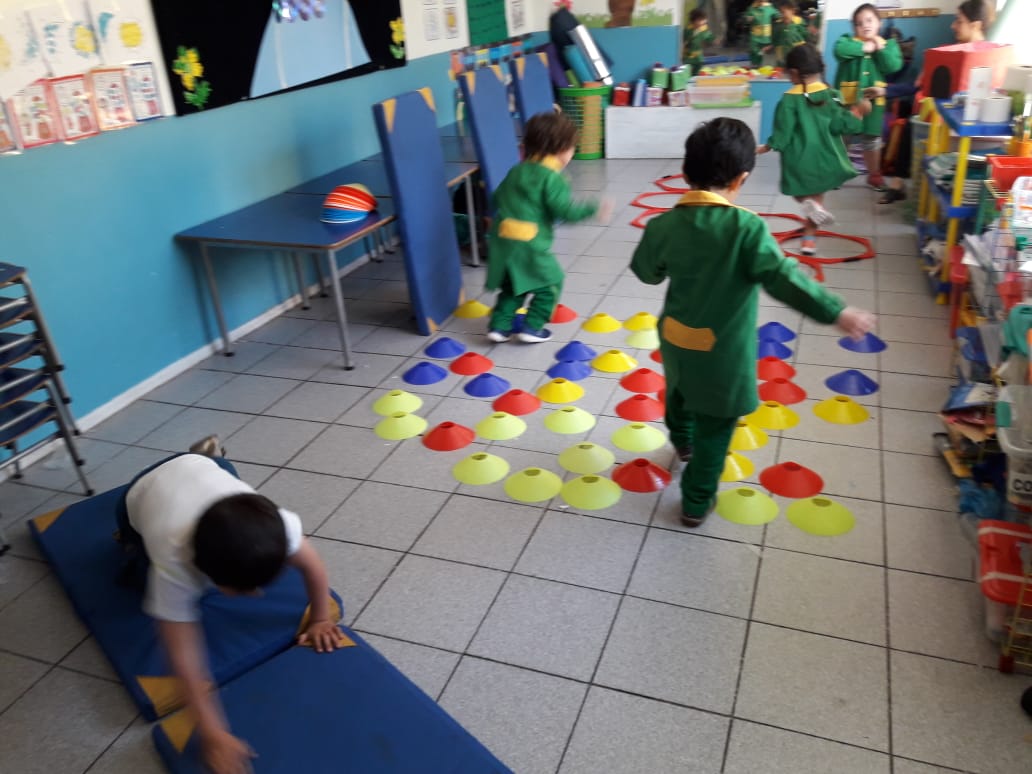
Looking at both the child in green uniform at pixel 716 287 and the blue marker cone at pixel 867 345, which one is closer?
the child in green uniform at pixel 716 287

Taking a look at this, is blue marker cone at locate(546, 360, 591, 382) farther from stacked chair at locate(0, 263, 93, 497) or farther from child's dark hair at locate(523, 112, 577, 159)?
stacked chair at locate(0, 263, 93, 497)

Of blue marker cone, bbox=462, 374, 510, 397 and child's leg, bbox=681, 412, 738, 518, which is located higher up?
child's leg, bbox=681, 412, 738, 518

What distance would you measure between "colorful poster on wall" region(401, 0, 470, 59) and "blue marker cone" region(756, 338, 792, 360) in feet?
10.8

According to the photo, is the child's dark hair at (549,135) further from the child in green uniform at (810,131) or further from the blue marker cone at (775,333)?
the child in green uniform at (810,131)

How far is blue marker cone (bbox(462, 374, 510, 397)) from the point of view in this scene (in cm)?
357

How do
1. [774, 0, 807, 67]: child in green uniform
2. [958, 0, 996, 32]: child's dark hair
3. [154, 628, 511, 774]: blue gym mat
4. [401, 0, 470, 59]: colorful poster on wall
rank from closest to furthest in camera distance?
[154, 628, 511, 774]: blue gym mat < [958, 0, 996, 32]: child's dark hair < [401, 0, 470, 59]: colorful poster on wall < [774, 0, 807, 67]: child in green uniform

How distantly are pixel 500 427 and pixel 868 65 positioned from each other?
179 inches

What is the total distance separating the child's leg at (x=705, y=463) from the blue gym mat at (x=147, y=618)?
1151 millimetres

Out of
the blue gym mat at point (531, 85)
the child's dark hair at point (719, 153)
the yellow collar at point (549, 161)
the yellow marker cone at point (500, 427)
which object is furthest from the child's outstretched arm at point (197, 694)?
the blue gym mat at point (531, 85)

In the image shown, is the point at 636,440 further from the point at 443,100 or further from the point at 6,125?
the point at 443,100

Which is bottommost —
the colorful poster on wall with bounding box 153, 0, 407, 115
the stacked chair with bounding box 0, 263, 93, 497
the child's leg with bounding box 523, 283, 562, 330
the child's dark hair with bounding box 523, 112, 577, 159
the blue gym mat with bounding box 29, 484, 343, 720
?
the blue gym mat with bounding box 29, 484, 343, 720

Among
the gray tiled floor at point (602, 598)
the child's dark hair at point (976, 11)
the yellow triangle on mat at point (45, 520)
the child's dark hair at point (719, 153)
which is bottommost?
the gray tiled floor at point (602, 598)

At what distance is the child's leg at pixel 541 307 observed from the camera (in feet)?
13.2

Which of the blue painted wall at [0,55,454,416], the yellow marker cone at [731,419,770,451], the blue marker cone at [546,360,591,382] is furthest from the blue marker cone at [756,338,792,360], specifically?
the blue painted wall at [0,55,454,416]
